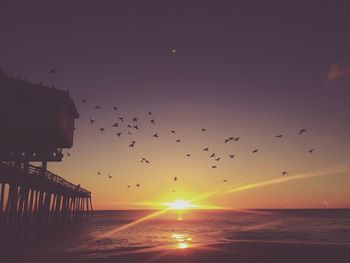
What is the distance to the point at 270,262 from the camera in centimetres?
1852

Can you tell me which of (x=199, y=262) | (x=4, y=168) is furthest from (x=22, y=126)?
(x=199, y=262)

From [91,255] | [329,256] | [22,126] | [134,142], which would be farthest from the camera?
[134,142]

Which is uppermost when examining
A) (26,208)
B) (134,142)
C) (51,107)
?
(51,107)

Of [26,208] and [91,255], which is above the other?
[26,208]

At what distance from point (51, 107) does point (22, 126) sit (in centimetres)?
239

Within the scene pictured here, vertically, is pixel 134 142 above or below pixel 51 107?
below

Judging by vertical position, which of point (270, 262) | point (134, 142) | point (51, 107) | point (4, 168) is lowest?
point (270, 262)

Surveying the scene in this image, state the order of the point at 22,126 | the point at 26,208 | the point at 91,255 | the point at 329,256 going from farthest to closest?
the point at 26,208 < the point at 22,126 < the point at 91,255 < the point at 329,256

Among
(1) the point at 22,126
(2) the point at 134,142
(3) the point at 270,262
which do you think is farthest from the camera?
(2) the point at 134,142

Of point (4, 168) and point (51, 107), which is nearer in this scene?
point (4, 168)

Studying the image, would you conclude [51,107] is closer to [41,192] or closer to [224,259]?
[41,192]

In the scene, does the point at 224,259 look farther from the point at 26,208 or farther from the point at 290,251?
the point at 26,208

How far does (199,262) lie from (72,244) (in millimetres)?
13663

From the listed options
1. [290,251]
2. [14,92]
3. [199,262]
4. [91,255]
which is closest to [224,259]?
[199,262]
